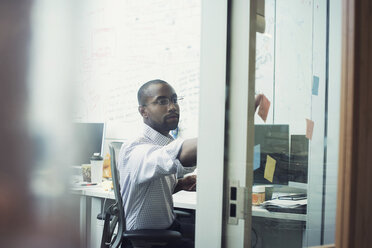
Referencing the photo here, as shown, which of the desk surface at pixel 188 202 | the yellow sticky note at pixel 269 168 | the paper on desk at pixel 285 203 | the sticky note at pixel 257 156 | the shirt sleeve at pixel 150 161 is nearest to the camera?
the sticky note at pixel 257 156

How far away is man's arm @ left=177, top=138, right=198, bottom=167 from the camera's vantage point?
54.6 inches

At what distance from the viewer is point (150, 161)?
1577 mm

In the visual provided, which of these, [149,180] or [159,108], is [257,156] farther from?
[159,108]

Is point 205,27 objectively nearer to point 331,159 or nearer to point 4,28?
point 331,159

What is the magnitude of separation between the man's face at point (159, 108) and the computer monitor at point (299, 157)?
73 cm

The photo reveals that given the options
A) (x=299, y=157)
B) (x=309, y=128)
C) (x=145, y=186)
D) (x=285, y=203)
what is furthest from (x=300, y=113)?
(x=145, y=186)

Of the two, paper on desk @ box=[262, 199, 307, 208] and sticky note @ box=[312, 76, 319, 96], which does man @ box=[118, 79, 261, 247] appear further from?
sticky note @ box=[312, 76, 319, 96]

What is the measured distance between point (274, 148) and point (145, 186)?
2.23 feet

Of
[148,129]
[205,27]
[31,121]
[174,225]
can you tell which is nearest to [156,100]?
[148,129]

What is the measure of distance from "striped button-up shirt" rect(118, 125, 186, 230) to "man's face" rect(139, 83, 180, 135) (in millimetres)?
166

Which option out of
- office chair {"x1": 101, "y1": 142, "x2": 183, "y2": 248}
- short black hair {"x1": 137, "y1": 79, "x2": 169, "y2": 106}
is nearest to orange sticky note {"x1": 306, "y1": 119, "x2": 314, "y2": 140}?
office chair {"x1": 101, "y1": 142, "x2": 183, "y2": 248}

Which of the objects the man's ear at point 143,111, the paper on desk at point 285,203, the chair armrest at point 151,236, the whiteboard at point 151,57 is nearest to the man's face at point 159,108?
the man's ear at point 143,111

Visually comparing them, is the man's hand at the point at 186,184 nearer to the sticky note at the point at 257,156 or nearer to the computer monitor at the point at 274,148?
the computer monitor at the point at 274,148

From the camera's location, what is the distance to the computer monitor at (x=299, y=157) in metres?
1.25
